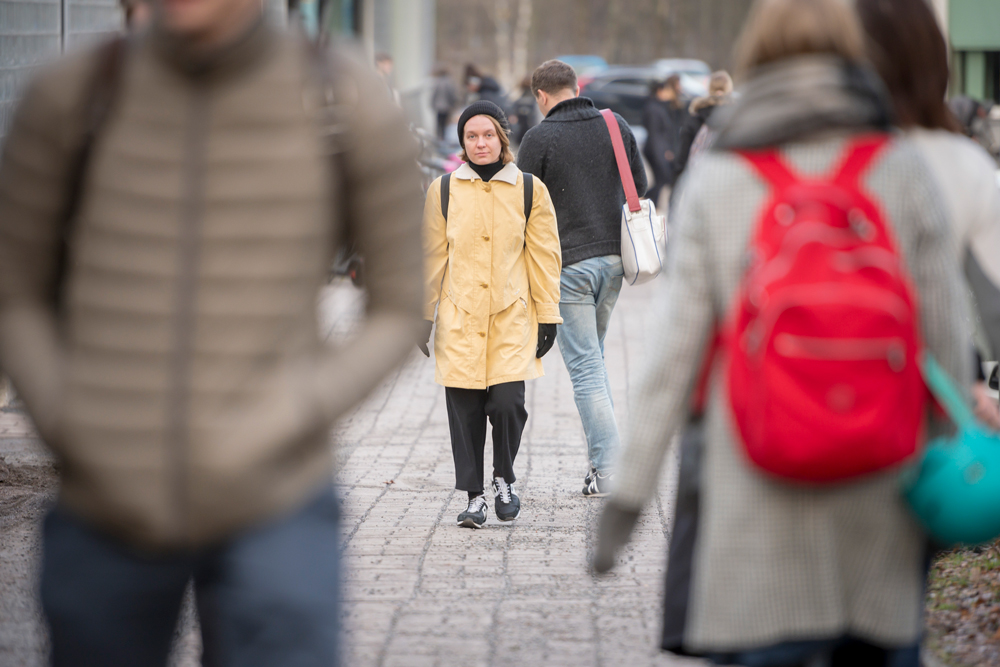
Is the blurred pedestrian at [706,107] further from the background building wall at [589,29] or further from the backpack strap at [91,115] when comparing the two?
the background building wall at [589,29]

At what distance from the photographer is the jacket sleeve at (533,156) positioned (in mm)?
6887

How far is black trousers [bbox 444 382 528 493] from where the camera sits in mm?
6207

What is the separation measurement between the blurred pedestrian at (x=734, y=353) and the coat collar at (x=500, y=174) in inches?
143

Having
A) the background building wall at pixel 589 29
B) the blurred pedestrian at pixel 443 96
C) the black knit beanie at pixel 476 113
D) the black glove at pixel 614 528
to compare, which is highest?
the black knit beanie at pixel 476 113

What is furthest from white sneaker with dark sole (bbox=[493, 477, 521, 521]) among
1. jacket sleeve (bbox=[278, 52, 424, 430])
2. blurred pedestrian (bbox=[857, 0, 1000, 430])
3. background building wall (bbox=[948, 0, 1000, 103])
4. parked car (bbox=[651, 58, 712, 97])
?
parked car (bbox=[651, 58, 712, 97])

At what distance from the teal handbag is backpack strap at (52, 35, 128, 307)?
1.54 metres

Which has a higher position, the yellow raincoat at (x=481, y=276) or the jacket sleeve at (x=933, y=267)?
the jacket sleeve at (x=933, y=267)

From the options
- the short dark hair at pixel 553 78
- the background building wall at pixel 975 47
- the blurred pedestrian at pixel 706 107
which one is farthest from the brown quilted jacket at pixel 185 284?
the blurred pedestrian at pixel 706 107

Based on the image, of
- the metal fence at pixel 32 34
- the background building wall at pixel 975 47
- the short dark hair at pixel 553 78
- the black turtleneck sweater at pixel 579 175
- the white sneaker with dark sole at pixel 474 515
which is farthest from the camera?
the background building wall at pixel 975 47

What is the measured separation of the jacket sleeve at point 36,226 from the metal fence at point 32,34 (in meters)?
6.22

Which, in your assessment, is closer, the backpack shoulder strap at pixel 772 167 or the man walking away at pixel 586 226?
the backpack shoulder strap at pixel 772 167

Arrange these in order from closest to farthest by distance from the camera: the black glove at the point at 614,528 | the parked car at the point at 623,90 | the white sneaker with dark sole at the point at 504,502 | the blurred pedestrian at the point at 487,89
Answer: the black glove at the point at 614,528 < the white sneaker with dark sole at the point at 504,502 < the blurred pedestrian at the point at 487,89 < the parked car at the point at 623,90

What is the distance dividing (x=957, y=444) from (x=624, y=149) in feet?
14.9

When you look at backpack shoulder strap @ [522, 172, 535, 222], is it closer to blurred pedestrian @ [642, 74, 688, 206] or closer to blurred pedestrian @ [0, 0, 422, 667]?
blurred pedestrian @ [0, 0, 422, 667]
